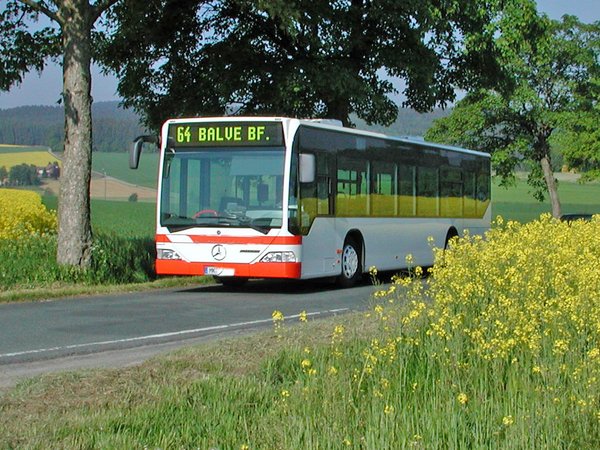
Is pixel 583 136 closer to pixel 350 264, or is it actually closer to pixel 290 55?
pixel 290 55

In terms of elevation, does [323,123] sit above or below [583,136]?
below

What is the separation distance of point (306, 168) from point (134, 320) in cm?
572

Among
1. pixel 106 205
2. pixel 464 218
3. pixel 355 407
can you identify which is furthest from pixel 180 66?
pixel 106 205

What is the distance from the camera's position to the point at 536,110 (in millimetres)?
65562

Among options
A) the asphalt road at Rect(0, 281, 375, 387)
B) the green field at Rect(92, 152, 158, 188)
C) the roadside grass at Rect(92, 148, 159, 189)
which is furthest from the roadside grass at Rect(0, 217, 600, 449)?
the green field at Rect(92, 152, 158, 188)

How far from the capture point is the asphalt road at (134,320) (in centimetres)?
1141

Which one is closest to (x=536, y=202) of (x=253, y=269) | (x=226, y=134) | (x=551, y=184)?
(x=551, y=184)

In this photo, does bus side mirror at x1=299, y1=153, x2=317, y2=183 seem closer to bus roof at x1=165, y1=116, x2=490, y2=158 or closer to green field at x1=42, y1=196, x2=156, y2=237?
bus roof at x1=165, y1=116, x2=490, y2=158

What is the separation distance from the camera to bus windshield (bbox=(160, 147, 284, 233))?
19.6 metres

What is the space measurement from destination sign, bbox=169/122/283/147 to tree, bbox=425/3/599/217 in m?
45.7

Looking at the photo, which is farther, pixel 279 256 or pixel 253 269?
pixel 253 269

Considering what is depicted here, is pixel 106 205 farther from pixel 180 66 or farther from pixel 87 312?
pixel 87 312

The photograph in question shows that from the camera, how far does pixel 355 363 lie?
8516 mm

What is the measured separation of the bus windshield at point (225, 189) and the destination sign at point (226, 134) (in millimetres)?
101
